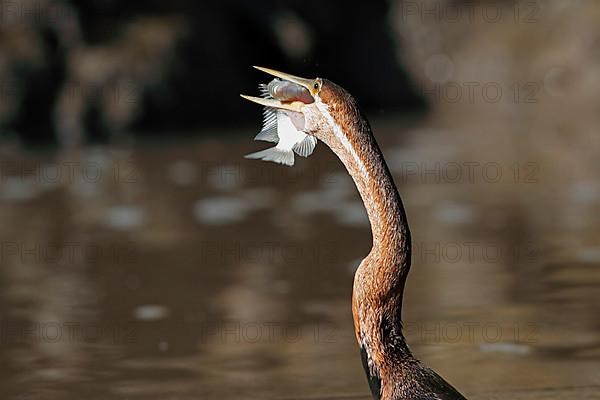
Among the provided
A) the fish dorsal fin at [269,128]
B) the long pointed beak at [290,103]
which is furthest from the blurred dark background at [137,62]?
the long pointed beak at [290,103]

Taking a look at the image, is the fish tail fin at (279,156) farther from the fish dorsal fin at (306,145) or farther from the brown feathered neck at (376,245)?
the brown feathered neck at (376,245)

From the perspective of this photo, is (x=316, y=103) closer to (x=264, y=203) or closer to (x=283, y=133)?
(x=283, y=133)

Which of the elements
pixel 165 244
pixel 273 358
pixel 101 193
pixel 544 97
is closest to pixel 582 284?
pixel 273 358

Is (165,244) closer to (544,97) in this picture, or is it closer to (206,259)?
(206,259)

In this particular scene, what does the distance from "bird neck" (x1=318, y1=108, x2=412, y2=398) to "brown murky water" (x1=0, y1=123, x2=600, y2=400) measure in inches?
53.6

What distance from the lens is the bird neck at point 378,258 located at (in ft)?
12.2

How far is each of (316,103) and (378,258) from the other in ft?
1.64

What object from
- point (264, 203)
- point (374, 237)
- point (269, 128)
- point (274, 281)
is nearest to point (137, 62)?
point (264, 203)

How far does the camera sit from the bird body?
3717 millimetres

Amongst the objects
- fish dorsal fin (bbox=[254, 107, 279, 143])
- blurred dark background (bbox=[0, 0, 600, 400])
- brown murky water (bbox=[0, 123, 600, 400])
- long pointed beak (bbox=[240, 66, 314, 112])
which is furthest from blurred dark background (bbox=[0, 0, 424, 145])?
long pointed beak (bbox=[240, 66, 314, 112])

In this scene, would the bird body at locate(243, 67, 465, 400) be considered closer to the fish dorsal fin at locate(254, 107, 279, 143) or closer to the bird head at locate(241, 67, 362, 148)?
the bird head at locate(241, 67, 362, 148)

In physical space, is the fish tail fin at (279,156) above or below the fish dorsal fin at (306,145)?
below

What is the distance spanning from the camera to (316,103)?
3754 millimetres

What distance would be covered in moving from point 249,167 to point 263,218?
3193 mm
